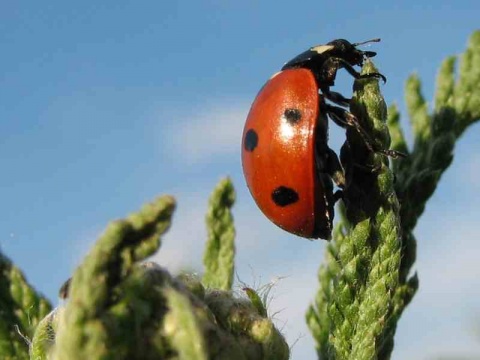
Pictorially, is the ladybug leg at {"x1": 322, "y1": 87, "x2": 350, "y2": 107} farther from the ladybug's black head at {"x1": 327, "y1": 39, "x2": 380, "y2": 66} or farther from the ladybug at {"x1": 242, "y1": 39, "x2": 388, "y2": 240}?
the ladybug's black head at {"x1": 327, "y1": 39, "x2": 380, "y2": 66}

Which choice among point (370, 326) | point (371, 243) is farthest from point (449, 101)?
point (370, 326)

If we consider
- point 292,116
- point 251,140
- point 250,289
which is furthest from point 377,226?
point 251,140

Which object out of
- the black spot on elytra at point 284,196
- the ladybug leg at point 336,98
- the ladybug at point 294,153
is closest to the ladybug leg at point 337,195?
the ladybug at point 294,153

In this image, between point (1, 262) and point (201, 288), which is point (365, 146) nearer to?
point (201, 288)

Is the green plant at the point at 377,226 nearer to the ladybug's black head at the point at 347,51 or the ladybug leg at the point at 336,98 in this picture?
the ladybug leg at the point at 336,98

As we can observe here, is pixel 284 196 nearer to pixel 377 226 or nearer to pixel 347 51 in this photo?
pixel 377 226

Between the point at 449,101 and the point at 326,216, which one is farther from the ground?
the point at 449,101

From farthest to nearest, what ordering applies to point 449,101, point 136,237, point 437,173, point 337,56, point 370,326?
point 337,56 → point 449,101 → point 437,173 → point 370,326 → point 136,237

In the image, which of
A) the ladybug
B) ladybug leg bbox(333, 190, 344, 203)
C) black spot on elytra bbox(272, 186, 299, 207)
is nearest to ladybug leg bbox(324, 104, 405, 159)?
the ladybug
